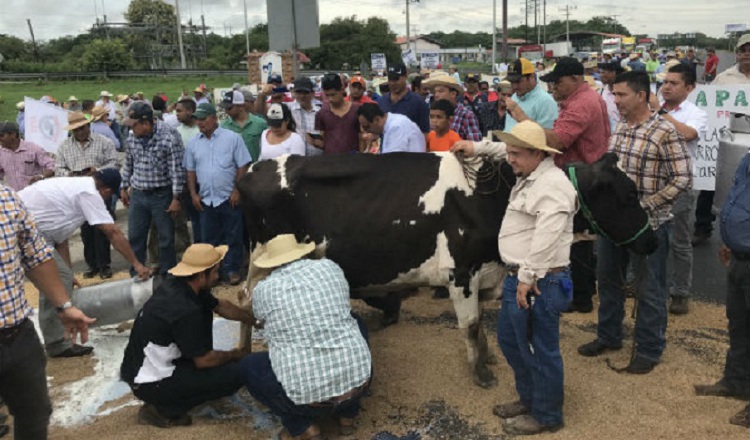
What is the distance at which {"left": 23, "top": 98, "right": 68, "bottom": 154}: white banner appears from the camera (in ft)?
31.2

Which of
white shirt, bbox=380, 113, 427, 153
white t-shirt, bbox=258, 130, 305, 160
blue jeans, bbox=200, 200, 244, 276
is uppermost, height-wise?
white shirt, bbox=380, 113, 427, 153

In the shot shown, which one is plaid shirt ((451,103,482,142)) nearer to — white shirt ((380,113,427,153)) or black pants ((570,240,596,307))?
white shirt ((380,113,427,153))

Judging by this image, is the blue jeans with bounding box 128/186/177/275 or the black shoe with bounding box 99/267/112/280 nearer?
the blue jeans with bounding box 128/186/177/275

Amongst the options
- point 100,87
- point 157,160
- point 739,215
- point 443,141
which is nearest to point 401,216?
point 443,141

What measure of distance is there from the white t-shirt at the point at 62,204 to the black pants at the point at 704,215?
7.09 meters

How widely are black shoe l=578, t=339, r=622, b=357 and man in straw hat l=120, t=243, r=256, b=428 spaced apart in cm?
273

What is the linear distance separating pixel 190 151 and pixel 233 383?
11.6ft

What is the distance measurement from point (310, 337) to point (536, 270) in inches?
54.7

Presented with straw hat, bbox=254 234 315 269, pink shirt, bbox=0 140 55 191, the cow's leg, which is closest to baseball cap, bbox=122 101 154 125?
pink shirt, bbox=0 140 55 191

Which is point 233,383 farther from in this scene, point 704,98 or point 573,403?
point 704,98

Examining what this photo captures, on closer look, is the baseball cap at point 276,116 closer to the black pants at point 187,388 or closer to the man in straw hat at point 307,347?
the man in straw hat at point 307,347

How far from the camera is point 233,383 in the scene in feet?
13.9

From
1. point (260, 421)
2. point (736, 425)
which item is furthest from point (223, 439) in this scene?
point (736, 425)

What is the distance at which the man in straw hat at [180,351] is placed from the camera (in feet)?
13.2
